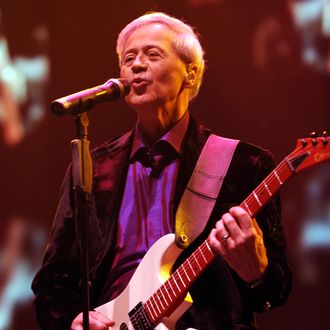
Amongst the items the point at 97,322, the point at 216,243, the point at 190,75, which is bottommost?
the point at 97,322

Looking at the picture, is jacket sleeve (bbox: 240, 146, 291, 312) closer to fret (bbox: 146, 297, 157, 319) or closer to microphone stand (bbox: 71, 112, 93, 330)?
fret (bbox: 146, 297, 157, 319)

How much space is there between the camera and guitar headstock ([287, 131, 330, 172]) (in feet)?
6.09

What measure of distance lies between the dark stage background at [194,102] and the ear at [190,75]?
0.58 metres

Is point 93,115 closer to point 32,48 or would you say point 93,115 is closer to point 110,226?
point 32,48

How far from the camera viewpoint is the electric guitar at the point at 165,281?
192 centimetres

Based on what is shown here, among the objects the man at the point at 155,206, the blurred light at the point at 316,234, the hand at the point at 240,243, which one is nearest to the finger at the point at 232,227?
the hand at the point at 240,243

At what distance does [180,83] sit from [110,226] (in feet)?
1.93

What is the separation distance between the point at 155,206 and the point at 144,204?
1.7 inches

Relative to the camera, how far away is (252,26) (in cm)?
312

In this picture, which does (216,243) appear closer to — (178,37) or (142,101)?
(142,101)

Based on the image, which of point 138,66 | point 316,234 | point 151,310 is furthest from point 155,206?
point 316,234

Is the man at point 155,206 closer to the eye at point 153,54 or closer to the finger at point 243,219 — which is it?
the eye at point 153,54

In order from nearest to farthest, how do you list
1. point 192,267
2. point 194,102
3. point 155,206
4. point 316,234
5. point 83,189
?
point 83,189, point 192,267, point 155,206, point 316,234, point 194,102

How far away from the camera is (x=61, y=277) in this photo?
7.63ft
